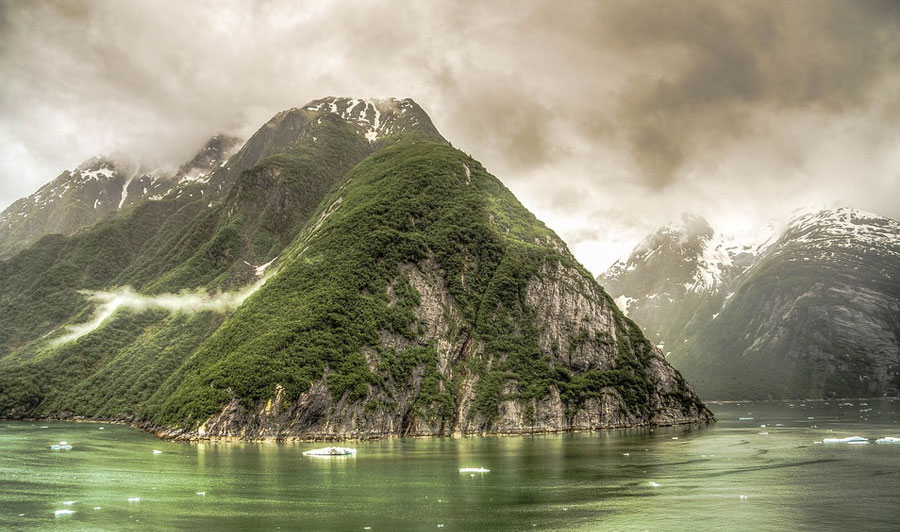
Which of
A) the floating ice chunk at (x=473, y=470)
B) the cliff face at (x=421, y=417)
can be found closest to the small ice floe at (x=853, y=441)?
the cliff face at (x=421, y=417)

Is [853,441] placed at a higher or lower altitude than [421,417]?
lower

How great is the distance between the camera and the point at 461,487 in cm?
8431

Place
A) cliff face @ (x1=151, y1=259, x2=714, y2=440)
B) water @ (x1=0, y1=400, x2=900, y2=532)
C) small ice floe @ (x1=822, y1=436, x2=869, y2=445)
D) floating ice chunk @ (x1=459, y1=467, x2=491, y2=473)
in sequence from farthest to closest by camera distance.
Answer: cliff face @ (x1=151, y1=259, x2=714, y2=440)
small ice floe @ (x1=822, y1=436, x2=869, y2=445)
floating ice chunk @ (x1=459, y1=467, x2=491, y2=473)
water @ (x1=0, y1=400, x2=900, y2=532)

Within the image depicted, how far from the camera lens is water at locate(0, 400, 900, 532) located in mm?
66438

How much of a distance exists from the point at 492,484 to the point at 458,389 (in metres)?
97.2

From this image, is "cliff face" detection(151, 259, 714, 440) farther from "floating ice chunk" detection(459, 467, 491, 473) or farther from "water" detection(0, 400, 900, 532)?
"floating ice chunk" detection(459, 467, 491, 473)

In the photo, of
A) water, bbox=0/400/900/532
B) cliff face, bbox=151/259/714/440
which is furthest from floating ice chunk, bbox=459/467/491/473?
cliff face, bbox=151/259/714/440

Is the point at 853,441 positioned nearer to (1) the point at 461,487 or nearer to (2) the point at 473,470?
(2) the point at 473,470

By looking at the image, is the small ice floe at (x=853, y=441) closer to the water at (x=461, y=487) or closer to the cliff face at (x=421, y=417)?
the water at (x=461, y=487)

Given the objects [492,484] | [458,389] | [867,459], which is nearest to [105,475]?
[492,484]

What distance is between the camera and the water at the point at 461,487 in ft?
218

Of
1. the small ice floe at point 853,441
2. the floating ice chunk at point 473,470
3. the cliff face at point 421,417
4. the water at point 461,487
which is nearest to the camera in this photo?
the water at point 461,487

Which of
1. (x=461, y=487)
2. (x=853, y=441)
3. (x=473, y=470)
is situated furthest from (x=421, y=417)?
(x=853, y=441)

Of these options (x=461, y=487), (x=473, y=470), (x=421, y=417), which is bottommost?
(x=461, y=487)
